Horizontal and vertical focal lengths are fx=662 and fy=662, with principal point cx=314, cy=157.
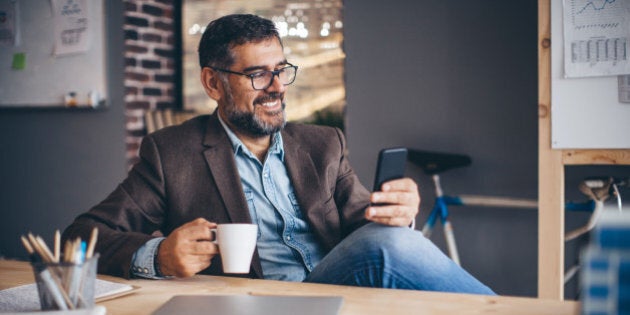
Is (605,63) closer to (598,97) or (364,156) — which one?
(598,97)

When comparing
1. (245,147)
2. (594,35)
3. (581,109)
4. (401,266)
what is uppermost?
(594,35)

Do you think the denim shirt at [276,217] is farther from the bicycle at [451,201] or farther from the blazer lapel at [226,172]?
the bicycle at [451,201]

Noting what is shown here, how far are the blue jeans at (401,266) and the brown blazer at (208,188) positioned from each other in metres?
0.43

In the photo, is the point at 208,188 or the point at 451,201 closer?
the point at 208,188

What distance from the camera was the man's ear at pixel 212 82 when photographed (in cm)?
206

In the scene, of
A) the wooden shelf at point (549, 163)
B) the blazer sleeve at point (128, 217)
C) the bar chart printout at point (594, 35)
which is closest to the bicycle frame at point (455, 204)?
the wooden shelf at point (549, 163)

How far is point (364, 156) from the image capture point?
3500 millimetres

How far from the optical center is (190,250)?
132 cm

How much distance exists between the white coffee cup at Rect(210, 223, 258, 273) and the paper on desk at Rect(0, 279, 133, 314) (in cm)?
20

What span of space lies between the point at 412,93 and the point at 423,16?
39cm

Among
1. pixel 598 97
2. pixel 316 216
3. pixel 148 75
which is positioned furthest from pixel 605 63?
pixel 148 75

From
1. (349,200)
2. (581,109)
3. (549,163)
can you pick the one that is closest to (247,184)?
(349,200)

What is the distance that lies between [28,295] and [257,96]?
3.09 ft

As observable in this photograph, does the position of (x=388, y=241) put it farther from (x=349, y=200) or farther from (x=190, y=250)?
(x=349, y=200)
